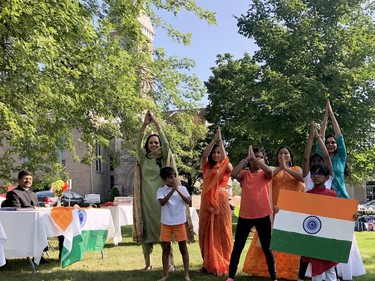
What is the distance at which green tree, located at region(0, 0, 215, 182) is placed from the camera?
23.6ft

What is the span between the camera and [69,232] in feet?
22.1

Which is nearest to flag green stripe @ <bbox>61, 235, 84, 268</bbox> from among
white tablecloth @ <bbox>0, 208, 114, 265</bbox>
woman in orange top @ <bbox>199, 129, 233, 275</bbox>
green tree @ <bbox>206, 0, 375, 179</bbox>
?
white tablecloth @ <bbox>0, 208, 114, 265</bbox>

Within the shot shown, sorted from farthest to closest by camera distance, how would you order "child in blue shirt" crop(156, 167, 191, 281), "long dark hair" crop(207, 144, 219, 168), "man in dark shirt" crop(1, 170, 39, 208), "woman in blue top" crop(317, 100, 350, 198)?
"man in dark shirt" crop(1, 170, 39, 208) < "long dark hair" crop(207, 144, 219, 168) < "child in blue shirt" crop(156, 167, 191, 281) < "woman in blue top" crop(317, 100, 350, 198)

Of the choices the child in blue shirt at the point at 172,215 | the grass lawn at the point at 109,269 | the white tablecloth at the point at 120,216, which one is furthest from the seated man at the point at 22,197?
the child in blue shirt at the point at 172,215

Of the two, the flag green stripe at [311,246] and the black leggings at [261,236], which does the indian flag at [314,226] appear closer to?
the flag green stripe at [311,246]

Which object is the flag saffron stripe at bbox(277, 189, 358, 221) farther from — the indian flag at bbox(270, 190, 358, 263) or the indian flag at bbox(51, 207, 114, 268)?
the indian flag at bbox(51, 207, 114, 268)

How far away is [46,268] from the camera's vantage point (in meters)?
7.02

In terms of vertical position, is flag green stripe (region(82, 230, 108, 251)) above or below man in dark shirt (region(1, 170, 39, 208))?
below

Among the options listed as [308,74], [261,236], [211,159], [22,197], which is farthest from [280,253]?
[308,74]

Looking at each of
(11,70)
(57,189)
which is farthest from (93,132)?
(11,70)

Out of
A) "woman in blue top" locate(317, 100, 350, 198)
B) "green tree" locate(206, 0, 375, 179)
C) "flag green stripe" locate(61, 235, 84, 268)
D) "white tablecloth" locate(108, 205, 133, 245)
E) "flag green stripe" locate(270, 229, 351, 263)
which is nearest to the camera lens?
"flag green stripe" locate(270, 229, 351, 263)

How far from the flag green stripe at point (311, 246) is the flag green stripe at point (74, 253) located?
3156mm

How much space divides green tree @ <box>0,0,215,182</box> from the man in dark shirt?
795 mm

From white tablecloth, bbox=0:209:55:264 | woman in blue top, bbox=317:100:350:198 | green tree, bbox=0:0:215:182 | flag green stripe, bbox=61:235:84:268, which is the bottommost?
flag green stripe, bbox=61:235:84:268
